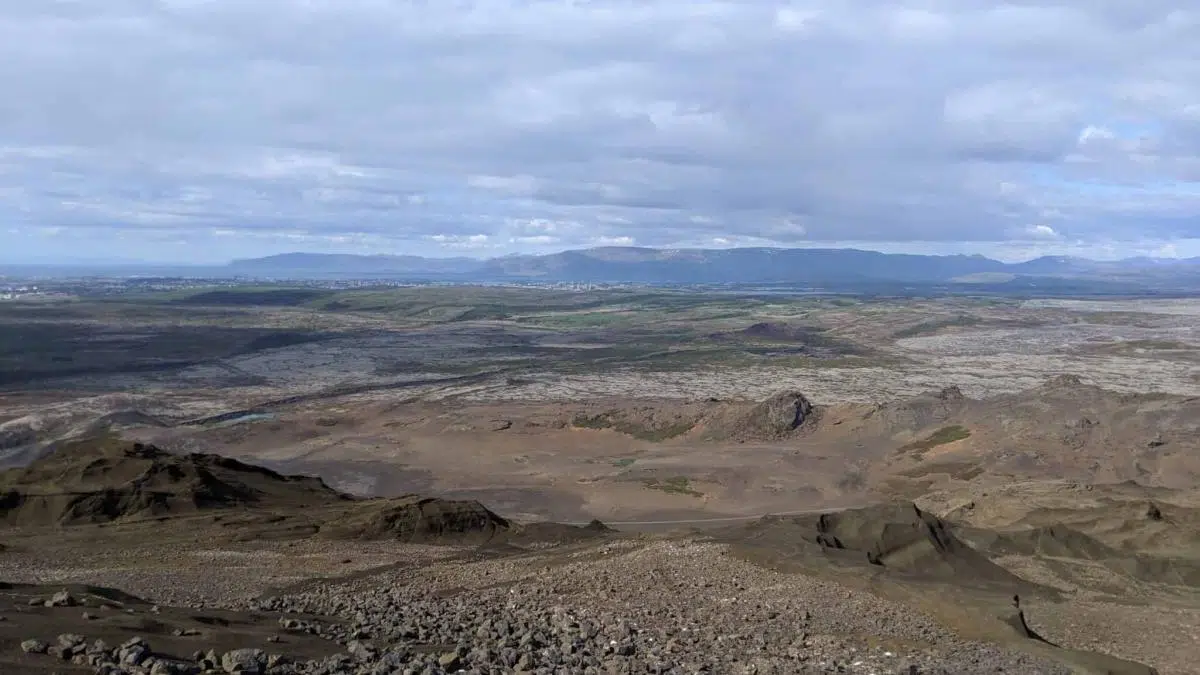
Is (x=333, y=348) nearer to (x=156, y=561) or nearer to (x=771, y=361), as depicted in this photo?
(x=771, y=361)

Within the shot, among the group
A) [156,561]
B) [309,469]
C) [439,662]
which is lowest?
[309,469]

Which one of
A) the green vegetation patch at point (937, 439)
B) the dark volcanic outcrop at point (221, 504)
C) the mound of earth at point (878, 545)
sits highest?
the mound of earth at point (878, 545)

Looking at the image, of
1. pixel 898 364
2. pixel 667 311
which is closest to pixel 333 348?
pixel 898 364

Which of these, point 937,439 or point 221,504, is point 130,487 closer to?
point 221,504

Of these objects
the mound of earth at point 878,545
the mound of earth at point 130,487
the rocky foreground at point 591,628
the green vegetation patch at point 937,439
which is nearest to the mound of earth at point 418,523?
the rocky foreground at point 591,628

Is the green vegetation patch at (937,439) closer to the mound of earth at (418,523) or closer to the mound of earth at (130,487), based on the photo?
the mound of earth at (418,523)

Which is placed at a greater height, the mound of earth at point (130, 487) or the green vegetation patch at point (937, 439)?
the mound of earth at point (130, 487)

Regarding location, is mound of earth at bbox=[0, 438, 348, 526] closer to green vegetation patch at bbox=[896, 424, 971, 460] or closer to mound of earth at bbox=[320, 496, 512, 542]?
mound of earth at bbox=[320, 496, 512, 542]
